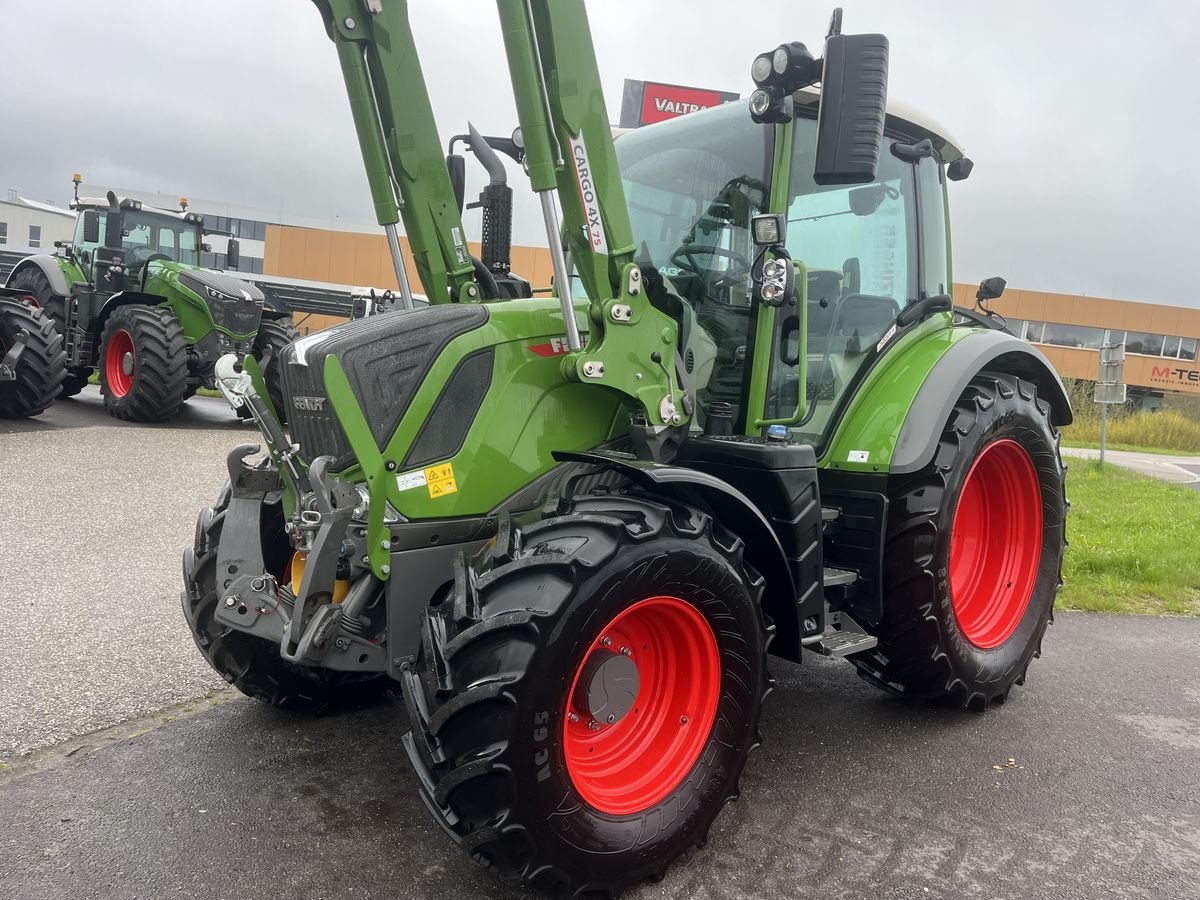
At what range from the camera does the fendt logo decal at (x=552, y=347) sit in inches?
111

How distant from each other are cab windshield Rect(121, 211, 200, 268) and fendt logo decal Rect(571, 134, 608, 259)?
11.4 m

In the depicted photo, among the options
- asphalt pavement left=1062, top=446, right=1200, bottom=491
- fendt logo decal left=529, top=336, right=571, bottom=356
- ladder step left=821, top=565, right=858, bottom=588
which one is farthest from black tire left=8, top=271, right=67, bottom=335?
asphalt pavement left=1062, top=446, right=1200, bottom=491

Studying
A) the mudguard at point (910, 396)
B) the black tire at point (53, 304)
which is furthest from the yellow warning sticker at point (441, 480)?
the black tire at point (53, 304)

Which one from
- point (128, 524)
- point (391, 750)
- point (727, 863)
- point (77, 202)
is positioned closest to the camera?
point (727, 863)

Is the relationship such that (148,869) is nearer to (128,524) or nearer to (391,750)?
(391,750)

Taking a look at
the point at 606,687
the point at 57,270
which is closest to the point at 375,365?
the point at 606,687

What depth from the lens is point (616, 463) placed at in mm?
2574

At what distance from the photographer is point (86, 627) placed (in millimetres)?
4320

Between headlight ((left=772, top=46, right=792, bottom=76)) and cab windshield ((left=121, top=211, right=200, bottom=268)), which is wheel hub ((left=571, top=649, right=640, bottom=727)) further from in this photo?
cab windshield ((left=121, top=211, right=200, bottom=268))

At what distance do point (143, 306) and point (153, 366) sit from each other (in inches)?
51.1

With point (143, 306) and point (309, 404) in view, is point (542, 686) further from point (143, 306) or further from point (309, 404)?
point (143, 306)

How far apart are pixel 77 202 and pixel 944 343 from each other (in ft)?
42.4

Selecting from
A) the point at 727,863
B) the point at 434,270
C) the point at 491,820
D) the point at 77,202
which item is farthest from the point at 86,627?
the point at 77,202

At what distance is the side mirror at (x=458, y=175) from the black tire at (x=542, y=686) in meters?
1.55
